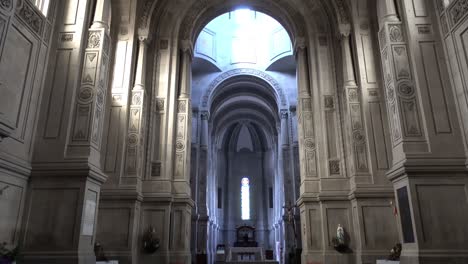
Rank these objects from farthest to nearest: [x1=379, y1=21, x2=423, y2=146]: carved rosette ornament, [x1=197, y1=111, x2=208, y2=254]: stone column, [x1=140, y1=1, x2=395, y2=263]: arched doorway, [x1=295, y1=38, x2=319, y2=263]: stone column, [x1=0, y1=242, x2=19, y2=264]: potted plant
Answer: [x1=197, y1=111, x2=208, y2=254]: stone column → [x1=295, y1=38, x2=319, y2=263]: stone column → [x1=140, y1=1, x2=395, y2=263]: arched doorway → [x1=379, y1=21, x2=423, y2=146]: carved rosette ornament → [x1=0, y1=242, x2=19, y2=264]: potted plant

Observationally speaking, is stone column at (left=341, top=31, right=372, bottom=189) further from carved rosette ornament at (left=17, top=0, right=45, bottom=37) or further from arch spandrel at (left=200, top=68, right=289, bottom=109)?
arch spandrel at (left=200, top=68, right=289, bottom=109)

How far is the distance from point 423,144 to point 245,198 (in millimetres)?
34072

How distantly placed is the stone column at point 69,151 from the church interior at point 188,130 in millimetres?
29

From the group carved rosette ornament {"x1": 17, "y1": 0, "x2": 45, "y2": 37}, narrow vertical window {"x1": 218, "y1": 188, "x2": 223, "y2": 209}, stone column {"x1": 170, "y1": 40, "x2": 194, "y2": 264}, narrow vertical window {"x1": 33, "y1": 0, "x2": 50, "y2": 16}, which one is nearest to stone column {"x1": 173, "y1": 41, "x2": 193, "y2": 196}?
stone column {"x1": 170, "y1": 40, "x2": 194, "y2": 264}

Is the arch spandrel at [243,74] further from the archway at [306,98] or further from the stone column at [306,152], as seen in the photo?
the stone column at [306,152]

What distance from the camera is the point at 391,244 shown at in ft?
40.6

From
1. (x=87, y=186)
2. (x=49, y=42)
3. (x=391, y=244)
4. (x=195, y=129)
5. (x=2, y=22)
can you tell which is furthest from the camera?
(x=195, y=129)

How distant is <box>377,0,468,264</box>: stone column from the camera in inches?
309

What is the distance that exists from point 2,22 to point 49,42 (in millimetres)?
2906

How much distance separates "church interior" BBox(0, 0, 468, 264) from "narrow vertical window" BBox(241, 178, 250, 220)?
46.4ft

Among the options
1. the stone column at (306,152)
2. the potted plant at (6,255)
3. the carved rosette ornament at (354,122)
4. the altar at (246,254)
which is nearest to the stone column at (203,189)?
the altar at (246,254)

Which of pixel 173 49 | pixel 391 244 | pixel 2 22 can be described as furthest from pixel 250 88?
pixel 2 22

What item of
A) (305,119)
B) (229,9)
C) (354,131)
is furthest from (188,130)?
(354,131)

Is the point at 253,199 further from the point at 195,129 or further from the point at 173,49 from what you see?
the point at 173,49
